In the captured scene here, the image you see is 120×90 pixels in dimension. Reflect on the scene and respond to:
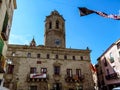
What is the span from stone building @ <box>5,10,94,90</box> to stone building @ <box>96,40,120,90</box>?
373cm

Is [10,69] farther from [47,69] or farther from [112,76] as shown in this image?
[112,76]

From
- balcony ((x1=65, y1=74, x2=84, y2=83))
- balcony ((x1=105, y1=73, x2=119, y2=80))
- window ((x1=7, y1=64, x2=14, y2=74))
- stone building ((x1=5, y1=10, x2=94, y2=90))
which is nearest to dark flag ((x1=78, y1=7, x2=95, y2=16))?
balcony ((x1=105, y1=73, x2=119, y2=80))

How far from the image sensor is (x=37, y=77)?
98.3 ft

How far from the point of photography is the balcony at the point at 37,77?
29641 mm

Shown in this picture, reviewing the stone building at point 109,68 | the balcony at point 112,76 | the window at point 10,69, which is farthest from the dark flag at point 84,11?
the window at point 10,69

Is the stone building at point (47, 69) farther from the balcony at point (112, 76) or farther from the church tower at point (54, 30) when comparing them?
the church tower at point (54, 30)

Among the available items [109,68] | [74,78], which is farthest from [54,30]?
[109,68]

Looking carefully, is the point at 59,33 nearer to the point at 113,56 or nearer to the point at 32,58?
the point at 32,58

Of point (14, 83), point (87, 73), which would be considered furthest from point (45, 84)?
point (87, 73)

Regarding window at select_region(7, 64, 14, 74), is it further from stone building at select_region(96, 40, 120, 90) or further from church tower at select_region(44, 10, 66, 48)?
stone building at select_region(96, 40, 120, 90)

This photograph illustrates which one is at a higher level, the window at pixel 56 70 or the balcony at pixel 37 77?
the window at pixel 56 70

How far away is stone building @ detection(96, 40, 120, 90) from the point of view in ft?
95.7

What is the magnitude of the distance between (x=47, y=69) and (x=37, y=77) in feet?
9.11

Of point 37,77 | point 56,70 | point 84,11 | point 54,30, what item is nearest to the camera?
point 84,11
